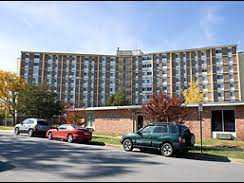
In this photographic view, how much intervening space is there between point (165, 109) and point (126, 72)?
83.6 metres

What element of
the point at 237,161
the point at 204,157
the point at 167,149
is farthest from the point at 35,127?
the point at 237,161

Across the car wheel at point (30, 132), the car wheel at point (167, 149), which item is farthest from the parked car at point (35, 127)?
the car wheel at point (167, 149)

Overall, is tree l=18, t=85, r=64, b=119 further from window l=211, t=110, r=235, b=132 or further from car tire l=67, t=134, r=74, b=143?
window l=211, t=110, r=235, b=132

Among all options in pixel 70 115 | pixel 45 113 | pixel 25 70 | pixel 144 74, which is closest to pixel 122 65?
pixel 144 74

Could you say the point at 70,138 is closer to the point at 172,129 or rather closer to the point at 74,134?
the point at 74,134

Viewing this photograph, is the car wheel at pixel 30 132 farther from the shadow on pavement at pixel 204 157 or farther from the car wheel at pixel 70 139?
the shadow on pavement at pixel 204 157

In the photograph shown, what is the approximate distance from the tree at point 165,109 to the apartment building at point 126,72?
2766 inches

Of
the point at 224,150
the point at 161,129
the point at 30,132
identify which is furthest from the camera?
the point at 30,132

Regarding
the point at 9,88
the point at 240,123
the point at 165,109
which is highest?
the point at 9,88

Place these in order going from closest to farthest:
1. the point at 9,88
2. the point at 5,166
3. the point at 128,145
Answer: the point at 5,166, the point at 128,145, the point at 9,88

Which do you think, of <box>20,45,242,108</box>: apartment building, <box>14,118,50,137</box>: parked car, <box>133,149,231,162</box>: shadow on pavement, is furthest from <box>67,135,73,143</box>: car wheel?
<box>20,45,242,108</box>: apartment building

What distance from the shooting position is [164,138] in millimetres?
15125

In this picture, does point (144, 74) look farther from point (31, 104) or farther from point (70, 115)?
point (70, 115)

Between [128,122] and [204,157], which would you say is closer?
[204,157]
